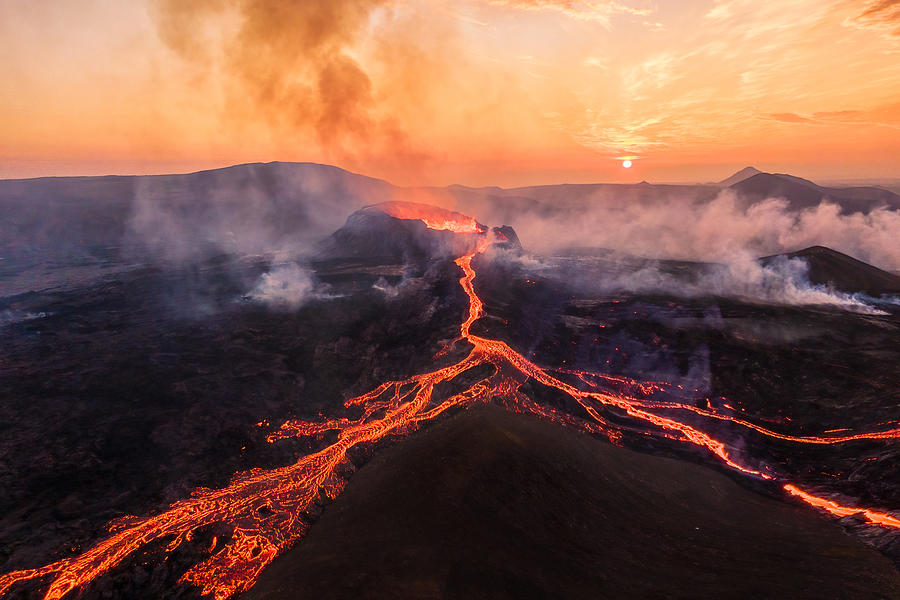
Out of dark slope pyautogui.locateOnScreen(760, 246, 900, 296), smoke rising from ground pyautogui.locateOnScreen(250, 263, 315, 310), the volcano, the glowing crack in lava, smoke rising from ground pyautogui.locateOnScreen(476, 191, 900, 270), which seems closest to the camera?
the glowing crack in lava

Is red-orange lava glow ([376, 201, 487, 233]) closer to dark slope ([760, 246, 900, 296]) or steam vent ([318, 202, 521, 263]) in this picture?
steam vent ([318, 202, 521, 263])

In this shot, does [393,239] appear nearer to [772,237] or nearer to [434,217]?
[434,217]

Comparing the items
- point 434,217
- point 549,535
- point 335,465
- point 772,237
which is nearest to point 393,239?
point 434,217

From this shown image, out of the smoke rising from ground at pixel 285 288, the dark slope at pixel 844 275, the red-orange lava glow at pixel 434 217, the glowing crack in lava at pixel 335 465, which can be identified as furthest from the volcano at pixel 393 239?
the dark slope at pixel 844 275

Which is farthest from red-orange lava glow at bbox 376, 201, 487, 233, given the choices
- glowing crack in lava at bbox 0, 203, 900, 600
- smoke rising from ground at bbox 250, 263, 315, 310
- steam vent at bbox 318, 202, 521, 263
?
glowing crack in lava at bbox 0, 203, 900, 600

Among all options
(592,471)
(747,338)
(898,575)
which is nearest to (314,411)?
(592,471)

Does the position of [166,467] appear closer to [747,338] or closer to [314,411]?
[314,411]
